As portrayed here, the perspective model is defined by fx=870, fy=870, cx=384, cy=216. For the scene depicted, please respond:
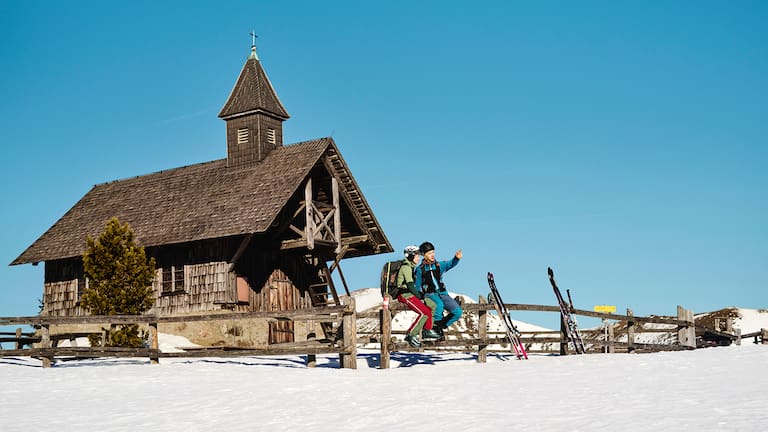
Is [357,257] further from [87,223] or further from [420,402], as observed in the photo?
[420,402]

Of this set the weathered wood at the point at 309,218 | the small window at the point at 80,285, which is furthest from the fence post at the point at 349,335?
the small window at the point at 80,285

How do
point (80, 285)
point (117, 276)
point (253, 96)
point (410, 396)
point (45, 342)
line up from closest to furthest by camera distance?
point (410, 396) → point (45, 342) → point (117, 276) → point (80, 285) → point (253, 96)

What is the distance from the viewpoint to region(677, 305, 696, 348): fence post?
83.0ft

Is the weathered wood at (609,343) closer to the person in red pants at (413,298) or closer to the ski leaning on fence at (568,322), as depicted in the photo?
the ski leaning on fence at (568,322)

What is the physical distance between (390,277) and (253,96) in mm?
19340

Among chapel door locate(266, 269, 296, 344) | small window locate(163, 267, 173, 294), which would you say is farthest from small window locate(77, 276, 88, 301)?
chapel door locate(266, 269, 296, 344)

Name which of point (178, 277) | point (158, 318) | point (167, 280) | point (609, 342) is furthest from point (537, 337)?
point (167, 280)

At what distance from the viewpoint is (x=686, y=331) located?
25.5 metres

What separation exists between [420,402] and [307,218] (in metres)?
18.6

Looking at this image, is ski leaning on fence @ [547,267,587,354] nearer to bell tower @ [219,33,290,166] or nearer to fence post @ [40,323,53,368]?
fence post @ [40,323,53,368]

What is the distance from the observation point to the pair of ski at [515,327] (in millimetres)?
18188

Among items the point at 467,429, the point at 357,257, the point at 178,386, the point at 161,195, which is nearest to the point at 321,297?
the point at 357,257

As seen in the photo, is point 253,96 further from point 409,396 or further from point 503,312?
point 409,396

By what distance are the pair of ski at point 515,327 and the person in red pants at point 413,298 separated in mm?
1975
